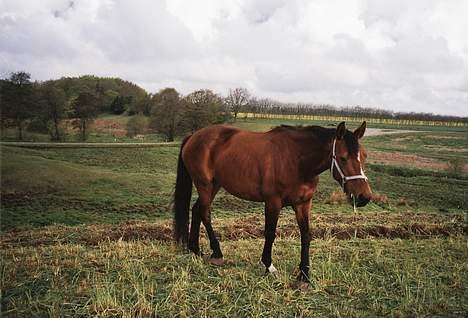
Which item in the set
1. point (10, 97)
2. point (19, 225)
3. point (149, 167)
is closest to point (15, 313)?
point (19, 225)

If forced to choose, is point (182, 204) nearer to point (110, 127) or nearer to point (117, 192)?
point (117, 192)

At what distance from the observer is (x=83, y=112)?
51.2 m

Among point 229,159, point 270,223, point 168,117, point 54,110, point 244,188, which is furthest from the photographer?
point 168,117

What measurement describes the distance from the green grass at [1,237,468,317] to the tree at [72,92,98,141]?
48.9 meters

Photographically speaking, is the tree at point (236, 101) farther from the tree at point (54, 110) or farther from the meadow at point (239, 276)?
the meadow at point (239, 276)

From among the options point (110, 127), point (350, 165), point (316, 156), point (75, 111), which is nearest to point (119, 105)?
point (110, 127)

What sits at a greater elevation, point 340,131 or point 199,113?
point 199,113

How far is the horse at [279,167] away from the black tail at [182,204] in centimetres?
55

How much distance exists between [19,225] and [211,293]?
13450 millimetres

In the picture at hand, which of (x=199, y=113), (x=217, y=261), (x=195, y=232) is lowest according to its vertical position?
(x=217, y=261)

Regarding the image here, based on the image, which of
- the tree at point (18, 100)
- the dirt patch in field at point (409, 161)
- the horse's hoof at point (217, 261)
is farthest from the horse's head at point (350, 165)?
the tree at point (18, 100)

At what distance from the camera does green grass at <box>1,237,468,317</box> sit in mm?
4086

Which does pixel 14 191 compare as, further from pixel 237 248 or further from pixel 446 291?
pixel 446 291

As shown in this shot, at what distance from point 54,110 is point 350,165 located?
169ft
